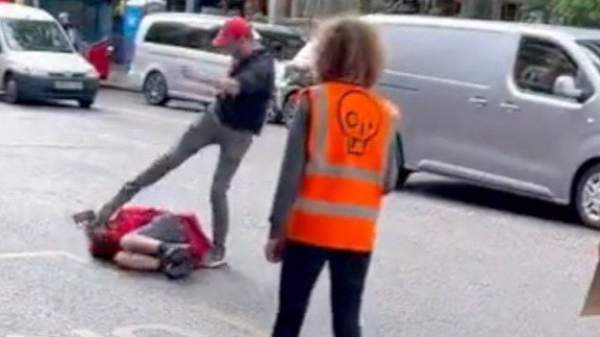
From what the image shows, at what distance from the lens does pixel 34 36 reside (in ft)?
88.6

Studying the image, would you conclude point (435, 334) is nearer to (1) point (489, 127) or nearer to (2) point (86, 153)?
(1) point (489, 127)

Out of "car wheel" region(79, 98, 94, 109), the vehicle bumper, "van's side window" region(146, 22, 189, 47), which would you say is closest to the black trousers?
the vehicle bumper

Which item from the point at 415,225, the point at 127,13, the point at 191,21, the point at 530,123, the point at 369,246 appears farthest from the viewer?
the point at 127,13

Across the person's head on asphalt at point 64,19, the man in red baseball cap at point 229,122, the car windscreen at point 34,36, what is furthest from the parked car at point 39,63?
the man in red baseball cap at point 229,122

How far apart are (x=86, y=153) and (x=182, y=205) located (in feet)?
13.7

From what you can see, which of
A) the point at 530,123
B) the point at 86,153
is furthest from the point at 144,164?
the point at 530,123

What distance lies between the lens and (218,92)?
10156 mm

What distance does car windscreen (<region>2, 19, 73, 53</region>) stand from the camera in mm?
26688

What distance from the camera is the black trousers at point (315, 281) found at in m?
6.19

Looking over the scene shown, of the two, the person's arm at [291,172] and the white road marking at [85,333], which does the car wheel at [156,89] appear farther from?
the person's arm at [291,172]

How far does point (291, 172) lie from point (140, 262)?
3994mm

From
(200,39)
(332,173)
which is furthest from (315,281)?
(200,39)

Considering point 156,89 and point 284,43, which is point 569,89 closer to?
point 284,43

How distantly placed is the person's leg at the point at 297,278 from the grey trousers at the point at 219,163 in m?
3.93
